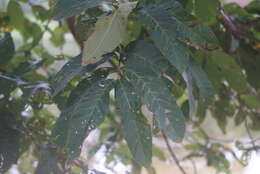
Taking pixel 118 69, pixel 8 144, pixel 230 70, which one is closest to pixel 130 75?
pixel 118 69

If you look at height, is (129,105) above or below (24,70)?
above

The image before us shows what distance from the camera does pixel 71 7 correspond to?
444 millimetres

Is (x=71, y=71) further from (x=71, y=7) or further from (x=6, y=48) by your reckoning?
(x=6, y=48)

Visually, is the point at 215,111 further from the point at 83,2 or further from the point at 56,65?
the point at 83,2

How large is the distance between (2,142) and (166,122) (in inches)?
11.4

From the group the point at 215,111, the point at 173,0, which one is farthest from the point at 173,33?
the point at 215,111

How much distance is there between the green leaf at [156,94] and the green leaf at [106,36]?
36 mm

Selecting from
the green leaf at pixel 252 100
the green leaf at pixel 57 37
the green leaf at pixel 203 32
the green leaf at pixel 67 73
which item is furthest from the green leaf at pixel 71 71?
the green leaf at pixel 57 37

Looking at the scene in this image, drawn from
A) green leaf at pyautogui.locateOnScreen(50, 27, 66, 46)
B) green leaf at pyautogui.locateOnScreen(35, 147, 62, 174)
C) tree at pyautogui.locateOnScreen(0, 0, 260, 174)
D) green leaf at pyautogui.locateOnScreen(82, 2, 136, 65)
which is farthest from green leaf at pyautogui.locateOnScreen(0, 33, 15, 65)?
green leaf at pyautogui.locateOnScreen(50, 27, 66, 46)

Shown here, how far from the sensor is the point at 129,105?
428 mm

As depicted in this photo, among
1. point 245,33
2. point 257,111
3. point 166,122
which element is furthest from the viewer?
point 257,111

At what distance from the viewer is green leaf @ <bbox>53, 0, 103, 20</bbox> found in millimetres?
436

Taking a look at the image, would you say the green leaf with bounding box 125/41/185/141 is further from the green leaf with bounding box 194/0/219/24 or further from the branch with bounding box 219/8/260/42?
the branch with bounding box 219/8/260/42

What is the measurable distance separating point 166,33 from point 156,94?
0.07 metres
